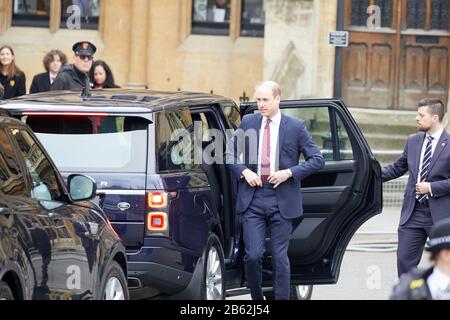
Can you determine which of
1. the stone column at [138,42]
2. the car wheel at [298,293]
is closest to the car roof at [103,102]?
the car wheel at [298,293]

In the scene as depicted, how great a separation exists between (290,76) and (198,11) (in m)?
2.87

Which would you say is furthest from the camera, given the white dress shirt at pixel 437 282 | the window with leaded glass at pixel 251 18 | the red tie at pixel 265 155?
the window with leaded glass at pixel 251 18

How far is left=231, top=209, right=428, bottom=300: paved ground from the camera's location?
1305 centimetres

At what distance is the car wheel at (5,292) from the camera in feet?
23.2

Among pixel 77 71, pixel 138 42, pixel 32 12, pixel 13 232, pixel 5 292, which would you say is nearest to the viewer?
pixel 5 292

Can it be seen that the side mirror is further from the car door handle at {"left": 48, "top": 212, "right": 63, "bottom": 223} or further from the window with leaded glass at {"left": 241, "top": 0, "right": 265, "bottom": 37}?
the window with leaded glass at {"left": 241, "top": 0, "right": 265, "bottom": 37}

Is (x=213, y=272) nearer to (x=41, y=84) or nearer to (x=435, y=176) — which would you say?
(x=435, y=176)

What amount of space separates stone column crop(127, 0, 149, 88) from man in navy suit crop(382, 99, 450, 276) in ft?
39.5

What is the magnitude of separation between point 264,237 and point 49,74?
599 centimetres

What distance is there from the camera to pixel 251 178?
10719 mm

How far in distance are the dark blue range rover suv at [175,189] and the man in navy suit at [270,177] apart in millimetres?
254

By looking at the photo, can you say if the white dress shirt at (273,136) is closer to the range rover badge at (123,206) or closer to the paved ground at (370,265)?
the range rover badge at (123,206)

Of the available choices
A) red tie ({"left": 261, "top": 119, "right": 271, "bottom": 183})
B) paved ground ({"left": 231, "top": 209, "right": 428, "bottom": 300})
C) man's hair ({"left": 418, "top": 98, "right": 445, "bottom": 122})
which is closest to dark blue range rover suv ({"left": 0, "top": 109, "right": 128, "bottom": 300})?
red tie ({"left": 261, "top": 119, "right": 271, "bottom": 183})

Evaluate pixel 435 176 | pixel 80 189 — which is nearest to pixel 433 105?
pixel 435 176
